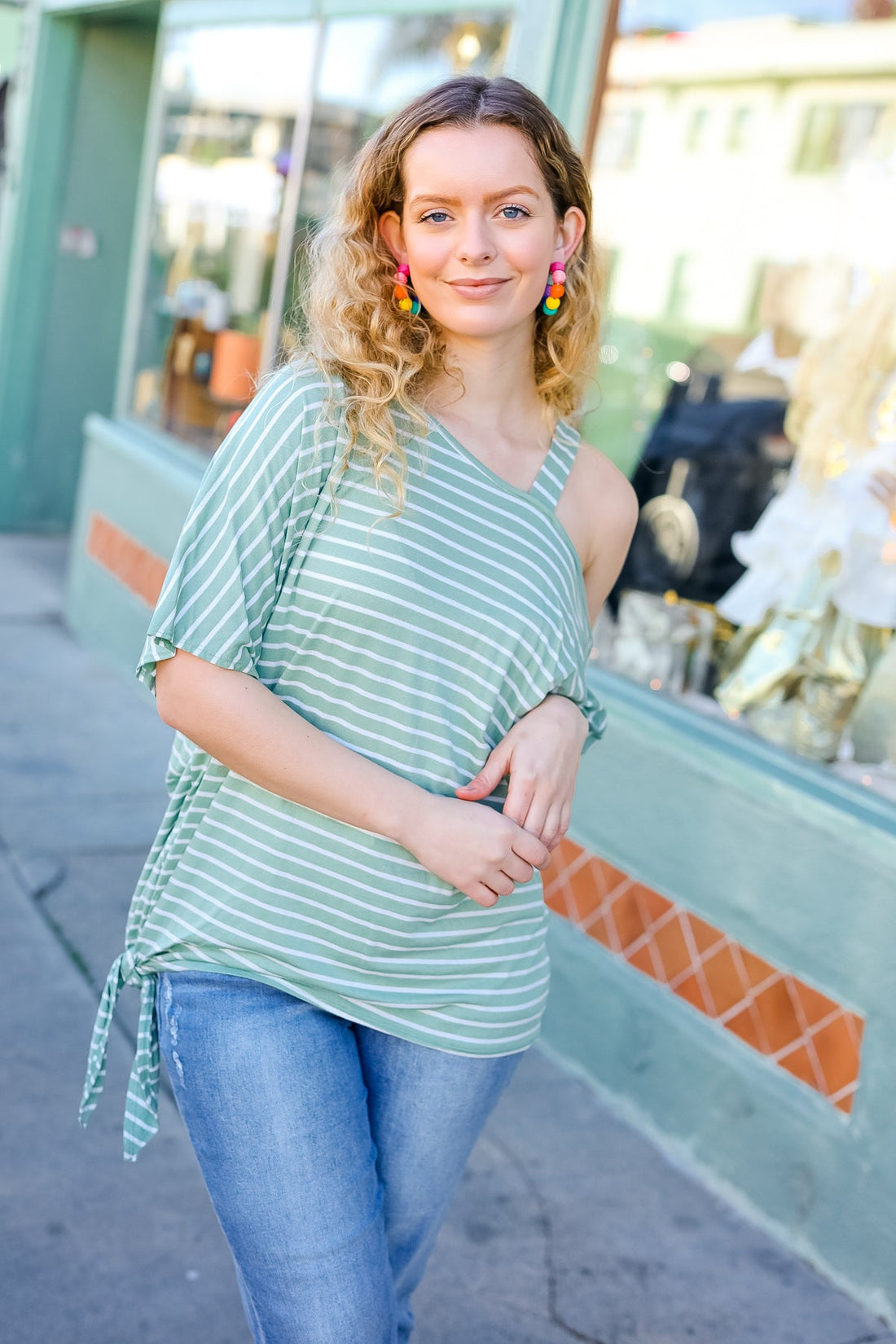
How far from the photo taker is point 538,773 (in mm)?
1662

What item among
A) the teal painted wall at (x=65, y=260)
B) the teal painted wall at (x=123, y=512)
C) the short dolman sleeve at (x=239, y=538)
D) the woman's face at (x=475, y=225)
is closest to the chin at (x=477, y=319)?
the woman's face at (x=475, y=225)

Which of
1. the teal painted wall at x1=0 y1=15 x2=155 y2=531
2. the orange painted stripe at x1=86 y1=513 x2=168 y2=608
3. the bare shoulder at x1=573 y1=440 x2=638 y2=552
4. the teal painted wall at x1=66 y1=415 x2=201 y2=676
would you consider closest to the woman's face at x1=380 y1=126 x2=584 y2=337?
the bare shoulder at x1=573 y1=440 x2=638 y2=552

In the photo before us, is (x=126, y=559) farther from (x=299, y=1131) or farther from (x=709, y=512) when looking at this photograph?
(x=299, y=1131)

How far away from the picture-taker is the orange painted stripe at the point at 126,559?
239 inches

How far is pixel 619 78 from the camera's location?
4000mm

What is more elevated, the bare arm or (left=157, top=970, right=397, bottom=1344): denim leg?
the bare arm

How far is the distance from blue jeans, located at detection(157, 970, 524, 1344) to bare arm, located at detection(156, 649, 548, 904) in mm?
238

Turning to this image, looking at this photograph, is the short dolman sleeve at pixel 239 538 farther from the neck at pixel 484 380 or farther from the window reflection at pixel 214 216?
the window reflection at pixel 214 216

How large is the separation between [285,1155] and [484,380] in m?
0.96

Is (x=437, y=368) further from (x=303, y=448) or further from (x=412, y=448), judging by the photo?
(x=303, y=448)

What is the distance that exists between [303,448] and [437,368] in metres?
0.29

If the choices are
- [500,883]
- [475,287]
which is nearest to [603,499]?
[475,287]

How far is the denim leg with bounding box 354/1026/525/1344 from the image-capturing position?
5.64 ft

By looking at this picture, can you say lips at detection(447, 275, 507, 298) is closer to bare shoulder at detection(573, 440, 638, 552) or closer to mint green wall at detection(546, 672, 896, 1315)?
bare shoulder at detection(573, 440, 638, 552)
